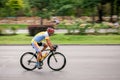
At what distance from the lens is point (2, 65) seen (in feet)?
53.9

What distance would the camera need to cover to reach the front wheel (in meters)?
14.8

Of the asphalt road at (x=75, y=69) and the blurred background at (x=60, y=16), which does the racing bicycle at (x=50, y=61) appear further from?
the blurred background at (x=60, y=16)

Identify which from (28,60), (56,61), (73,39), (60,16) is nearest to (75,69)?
(56,61)

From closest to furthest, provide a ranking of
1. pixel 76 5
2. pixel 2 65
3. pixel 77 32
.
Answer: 1. pixel 2 65
2. pixel 77 32
3. pixel 76 5

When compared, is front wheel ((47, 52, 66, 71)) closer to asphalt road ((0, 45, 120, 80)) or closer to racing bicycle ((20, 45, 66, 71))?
racing bicycle ((20, 45, 66, 71))

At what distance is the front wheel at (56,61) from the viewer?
14.8 meters

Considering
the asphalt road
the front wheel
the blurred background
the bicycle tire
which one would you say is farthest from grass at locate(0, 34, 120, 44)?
the front wheel

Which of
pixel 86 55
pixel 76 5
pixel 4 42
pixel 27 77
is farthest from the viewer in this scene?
pixel 76 5

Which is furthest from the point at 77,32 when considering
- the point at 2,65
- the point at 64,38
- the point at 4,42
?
the point at 2,65

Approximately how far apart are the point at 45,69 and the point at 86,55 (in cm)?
513

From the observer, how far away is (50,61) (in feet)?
49.2

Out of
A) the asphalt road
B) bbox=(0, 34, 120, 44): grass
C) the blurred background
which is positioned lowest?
the blurred background

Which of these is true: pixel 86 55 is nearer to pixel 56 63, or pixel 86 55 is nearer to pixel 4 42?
pixel 56 63

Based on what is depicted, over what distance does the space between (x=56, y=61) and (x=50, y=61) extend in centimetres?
28
